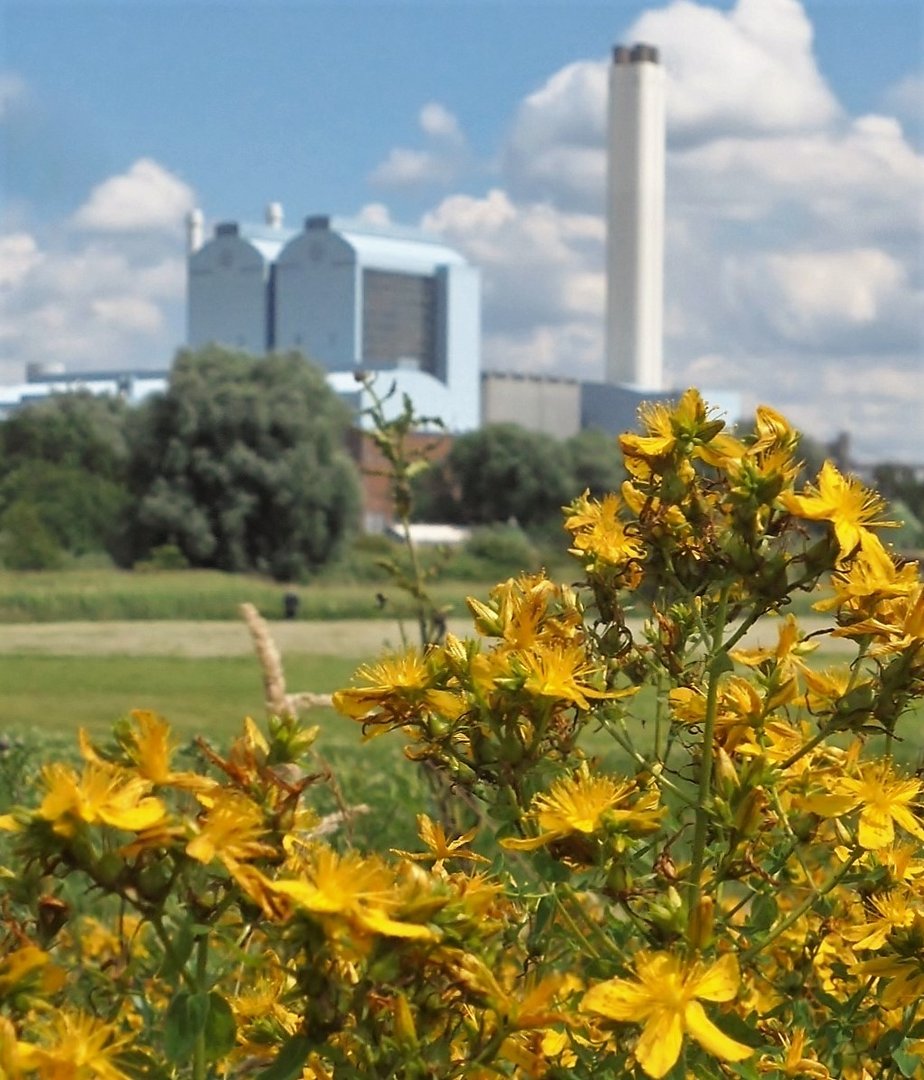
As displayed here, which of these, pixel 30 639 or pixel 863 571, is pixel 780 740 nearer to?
pixel 863 571

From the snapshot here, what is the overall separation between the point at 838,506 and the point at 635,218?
67531 mm

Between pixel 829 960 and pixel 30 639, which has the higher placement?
pixel 829 960

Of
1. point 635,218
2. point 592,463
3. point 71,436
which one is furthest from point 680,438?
point 635,218

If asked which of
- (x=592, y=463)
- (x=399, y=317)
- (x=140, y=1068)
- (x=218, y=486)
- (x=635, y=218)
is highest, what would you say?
(x=635, y=218)

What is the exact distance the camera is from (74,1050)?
32.3 inches

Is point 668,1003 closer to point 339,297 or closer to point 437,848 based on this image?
point 437,848

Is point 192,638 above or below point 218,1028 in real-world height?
below

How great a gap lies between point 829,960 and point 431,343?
8351cm

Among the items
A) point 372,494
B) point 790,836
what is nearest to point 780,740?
point 790,836

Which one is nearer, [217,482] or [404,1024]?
[404,1024]

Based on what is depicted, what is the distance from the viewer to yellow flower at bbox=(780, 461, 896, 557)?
108cm

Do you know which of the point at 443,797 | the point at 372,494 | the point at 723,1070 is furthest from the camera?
the point at 372,494

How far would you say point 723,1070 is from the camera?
1.04m

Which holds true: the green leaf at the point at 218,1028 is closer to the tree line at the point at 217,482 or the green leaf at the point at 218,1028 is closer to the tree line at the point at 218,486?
the tree line at the point at 217,482
